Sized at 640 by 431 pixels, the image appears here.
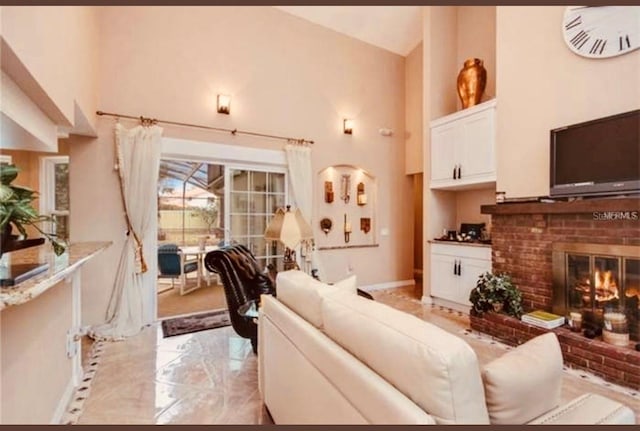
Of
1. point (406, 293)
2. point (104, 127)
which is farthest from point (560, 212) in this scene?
point (104, 127)

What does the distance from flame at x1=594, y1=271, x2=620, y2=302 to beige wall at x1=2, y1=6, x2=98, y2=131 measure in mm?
4272

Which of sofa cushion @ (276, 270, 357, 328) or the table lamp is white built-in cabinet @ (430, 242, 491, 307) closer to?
the table lamp

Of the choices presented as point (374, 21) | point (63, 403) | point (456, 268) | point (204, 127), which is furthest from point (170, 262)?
point (374, 21)

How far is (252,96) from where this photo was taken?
15.0 feet

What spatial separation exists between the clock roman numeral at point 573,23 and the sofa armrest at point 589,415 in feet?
11.9

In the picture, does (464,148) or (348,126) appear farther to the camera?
(348,126)

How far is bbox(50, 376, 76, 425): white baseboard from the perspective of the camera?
1.97 meters

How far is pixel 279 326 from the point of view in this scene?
1775 millimetres

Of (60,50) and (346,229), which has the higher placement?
(60,50)

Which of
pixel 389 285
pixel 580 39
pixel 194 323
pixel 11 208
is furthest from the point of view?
pixel 389 285

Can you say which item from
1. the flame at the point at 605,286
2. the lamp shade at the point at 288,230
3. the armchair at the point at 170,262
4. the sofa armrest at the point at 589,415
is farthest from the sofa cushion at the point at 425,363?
the armchair at the point at 170,262

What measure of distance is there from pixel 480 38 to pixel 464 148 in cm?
187

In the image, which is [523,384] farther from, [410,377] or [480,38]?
[480,38]

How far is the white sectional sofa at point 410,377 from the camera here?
2.91 feet
